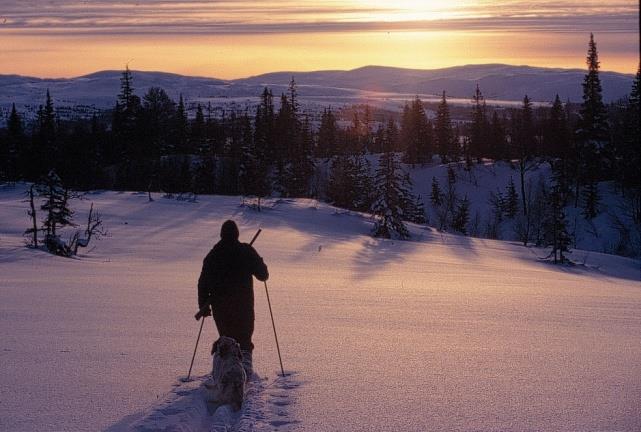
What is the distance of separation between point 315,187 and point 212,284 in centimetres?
6496

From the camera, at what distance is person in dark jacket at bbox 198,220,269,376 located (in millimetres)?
7281

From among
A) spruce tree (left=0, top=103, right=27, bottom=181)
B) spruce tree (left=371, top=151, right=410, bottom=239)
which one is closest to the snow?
spruce tree (left=371, top=151, right=410, bottom=239)

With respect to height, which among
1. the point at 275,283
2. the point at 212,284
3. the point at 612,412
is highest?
the point at 212,284

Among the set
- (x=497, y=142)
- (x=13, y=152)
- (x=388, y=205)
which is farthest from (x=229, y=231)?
(x=497, y=142)

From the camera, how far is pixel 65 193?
24.9 metres

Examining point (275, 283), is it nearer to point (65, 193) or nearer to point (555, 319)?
point (555, 319)

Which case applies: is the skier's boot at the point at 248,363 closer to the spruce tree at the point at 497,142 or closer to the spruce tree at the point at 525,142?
the spruce tree at the point at 525,142

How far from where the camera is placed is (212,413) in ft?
20.0

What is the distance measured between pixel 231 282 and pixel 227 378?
144cm

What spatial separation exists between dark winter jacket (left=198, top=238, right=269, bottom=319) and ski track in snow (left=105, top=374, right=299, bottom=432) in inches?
38.5

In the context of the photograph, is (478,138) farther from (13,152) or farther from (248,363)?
(248,363)

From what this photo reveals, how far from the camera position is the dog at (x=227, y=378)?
6066mm

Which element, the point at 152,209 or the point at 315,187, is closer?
the point at 152,209

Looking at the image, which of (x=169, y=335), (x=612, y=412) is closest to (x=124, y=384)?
(x=169, y=335)
